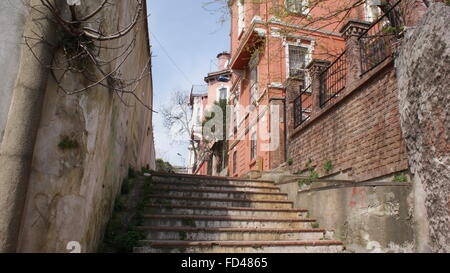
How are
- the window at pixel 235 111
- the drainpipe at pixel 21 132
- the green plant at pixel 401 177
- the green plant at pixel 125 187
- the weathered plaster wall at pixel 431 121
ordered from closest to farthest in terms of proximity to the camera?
the drainpipe at pixel 21 132 < the weathered plaster wall at pixel 431 121 < the green plant at pixel 401 177 < the green plant at pixel 125 187 < the window at pixel 235 111

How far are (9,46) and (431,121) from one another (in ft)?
14.6

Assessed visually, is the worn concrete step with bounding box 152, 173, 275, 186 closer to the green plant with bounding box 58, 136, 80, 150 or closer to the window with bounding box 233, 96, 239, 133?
the green plant with bounding box 58, 136, 80, 150

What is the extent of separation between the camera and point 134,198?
568 centimetres

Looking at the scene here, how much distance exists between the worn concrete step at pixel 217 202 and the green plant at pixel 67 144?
335cm

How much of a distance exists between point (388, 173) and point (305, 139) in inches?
151

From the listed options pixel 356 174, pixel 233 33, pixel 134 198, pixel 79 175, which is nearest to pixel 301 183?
pixel 356 174

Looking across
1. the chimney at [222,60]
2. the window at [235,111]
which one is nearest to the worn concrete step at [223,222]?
the window at [235,111]

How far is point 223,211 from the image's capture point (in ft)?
19.4

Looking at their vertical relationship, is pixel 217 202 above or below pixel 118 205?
above

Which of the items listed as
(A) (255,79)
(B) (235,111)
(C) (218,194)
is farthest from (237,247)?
(B) (235,111)

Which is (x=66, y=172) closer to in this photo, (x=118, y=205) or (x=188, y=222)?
(x=118, y=205)

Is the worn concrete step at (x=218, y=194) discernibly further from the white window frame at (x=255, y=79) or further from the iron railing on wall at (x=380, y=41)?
the white window frame at (x=255, y=79)

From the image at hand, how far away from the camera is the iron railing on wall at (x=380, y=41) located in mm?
6602
